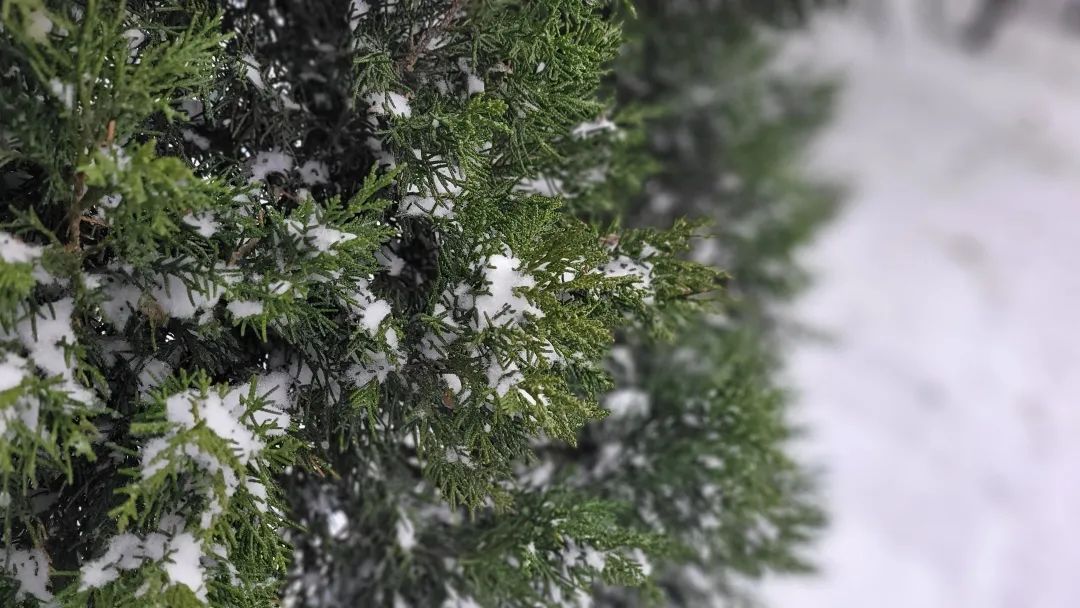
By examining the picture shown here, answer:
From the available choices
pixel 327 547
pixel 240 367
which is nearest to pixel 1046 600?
pixel 327 547

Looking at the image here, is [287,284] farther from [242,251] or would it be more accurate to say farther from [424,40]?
[424,40]

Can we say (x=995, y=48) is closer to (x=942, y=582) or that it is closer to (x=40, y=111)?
(x=942, y=582)

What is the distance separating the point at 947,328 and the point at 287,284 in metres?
8.33

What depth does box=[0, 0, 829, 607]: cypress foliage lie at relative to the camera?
4.37ft

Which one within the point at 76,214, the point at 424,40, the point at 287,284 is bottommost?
the point at 76,214

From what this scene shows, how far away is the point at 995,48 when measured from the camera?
9.91 meters

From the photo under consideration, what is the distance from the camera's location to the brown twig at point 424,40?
68.2 inches

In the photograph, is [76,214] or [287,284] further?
[287,284]

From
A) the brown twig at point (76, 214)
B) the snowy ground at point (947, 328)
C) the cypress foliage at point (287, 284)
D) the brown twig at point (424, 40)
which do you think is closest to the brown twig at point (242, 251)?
the cypress foliage at point (287, 284)

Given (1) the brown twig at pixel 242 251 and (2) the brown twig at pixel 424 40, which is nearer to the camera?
(1) the brown twig at pixel 242 251

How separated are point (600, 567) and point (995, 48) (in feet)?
36.2

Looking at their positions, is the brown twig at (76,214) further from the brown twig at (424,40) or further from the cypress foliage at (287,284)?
the brown twig at (424,40)

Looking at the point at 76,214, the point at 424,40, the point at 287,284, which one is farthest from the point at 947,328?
the point at 76,214

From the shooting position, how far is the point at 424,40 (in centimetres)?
176
